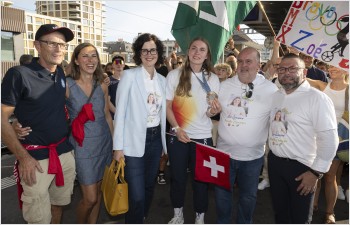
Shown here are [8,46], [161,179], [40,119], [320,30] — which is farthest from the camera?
[8,46]

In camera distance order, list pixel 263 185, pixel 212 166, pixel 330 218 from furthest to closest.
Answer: pixel 263 185 < pixel 330 218 < pixel 212 166

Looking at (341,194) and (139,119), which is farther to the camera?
(341,194)

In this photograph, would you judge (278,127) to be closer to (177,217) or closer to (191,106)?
(191,106)

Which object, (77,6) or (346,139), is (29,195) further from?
(77,6)

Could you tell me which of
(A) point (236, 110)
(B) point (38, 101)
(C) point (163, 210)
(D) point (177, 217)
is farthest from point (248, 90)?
(C) point (163, 210)

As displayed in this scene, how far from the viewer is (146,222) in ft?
12.1

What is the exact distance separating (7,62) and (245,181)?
26.7 meters

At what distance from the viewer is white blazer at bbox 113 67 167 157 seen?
9.55 feet

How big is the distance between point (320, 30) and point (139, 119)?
241 cm

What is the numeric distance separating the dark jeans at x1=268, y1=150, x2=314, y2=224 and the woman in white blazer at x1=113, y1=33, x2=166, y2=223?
1.31 metres

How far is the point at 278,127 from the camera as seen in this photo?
2602mm

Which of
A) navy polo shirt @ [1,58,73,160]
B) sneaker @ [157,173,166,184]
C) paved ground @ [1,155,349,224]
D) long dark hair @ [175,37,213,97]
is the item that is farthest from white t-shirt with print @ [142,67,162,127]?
sneaker @ [157,173,166,184]

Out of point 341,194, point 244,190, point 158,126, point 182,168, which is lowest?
point 341,194

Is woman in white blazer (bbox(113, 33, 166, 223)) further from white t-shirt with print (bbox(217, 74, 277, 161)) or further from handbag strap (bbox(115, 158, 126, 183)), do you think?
white t-shirt with print (bbox(217, 74, 277, 161))
